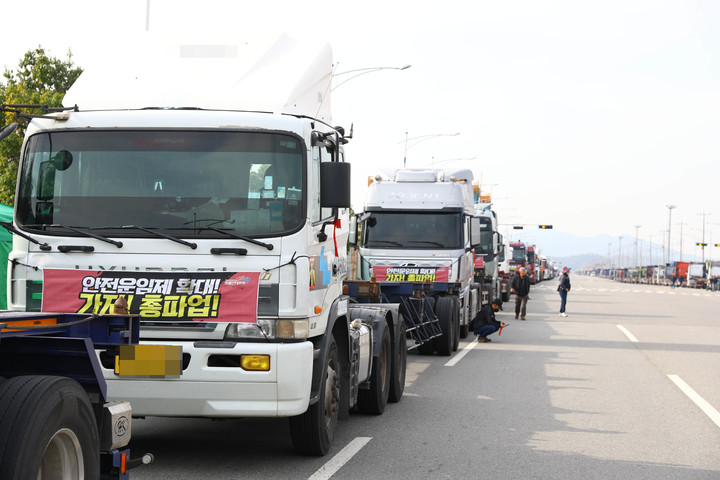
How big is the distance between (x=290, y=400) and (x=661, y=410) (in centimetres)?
548

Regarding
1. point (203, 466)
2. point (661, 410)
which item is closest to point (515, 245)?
point (661, 410)

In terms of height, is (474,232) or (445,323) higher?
(474,232)

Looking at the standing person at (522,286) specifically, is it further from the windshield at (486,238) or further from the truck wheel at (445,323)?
the truck wheel at (445,323)

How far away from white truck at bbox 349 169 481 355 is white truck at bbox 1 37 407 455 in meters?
9.78

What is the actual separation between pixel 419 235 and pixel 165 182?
36.8 ft

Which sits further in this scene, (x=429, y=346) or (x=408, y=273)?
(x=408, y=273)

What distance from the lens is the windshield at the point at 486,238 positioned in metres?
32.6

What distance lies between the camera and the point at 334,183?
24.2ft

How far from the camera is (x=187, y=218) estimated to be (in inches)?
279

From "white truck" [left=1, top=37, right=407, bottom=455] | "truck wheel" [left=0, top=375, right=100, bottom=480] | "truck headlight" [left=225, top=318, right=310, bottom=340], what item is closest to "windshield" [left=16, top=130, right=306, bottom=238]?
"white truck" [left=1, top=37, right=407, bottom=455]

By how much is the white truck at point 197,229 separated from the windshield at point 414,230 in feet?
33.5

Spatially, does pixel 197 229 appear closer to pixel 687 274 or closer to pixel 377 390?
pixel 377 390

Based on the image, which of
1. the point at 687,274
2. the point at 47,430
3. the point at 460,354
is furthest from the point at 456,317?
the point at 687,274

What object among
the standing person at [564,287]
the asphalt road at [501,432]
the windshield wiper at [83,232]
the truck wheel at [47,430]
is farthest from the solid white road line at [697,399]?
the standing person at [564,287]
